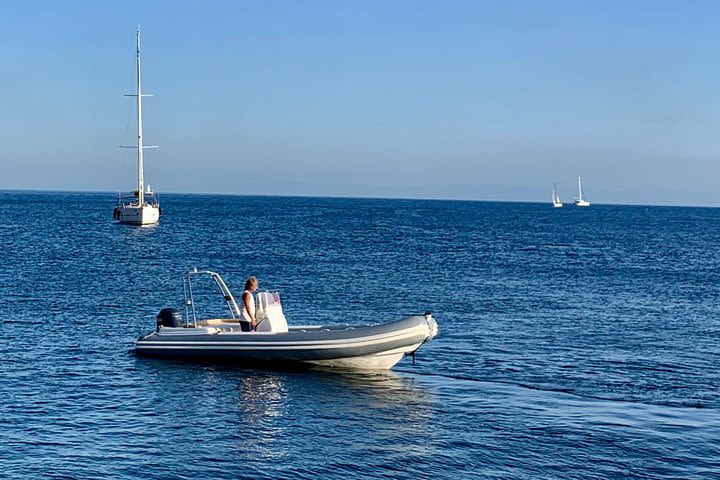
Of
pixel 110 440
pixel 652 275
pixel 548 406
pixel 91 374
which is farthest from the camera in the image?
pixel 652 275

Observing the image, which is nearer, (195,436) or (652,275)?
(195,436)

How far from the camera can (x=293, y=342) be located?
22.5 m

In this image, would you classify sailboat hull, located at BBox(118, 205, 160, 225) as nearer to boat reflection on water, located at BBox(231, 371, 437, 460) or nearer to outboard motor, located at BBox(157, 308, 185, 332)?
outboard motor, located at BBox(157, 308, 185, 332)

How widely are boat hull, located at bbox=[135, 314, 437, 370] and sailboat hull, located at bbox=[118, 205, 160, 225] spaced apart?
71.8 metres

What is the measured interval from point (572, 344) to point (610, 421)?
941 centimetres

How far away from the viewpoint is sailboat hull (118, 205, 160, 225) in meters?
93.1

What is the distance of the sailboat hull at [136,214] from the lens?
9306 centimetres

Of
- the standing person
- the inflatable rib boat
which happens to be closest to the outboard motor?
the inflatable rib boat

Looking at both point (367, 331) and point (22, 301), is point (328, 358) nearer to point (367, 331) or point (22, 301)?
point (367, 331)

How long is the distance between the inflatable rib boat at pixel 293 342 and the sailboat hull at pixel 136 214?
71220 millimetres

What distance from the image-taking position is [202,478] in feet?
47.2

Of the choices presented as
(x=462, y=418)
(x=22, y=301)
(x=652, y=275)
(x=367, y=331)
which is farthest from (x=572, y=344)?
(x=652, y=275)

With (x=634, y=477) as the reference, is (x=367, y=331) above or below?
above

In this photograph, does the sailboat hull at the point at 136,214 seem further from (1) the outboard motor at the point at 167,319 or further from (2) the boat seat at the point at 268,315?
(2) the boat seat at the point at 268,315
